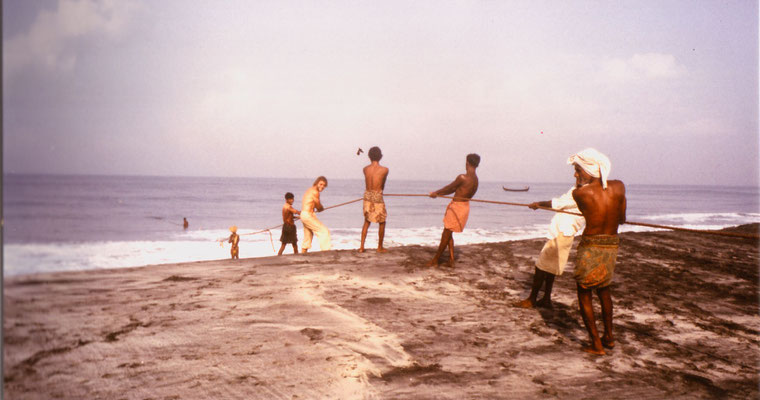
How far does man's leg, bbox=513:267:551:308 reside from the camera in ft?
17.4

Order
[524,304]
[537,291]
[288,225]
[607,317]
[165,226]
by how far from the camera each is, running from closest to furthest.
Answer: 1. [607,317]
2. [537,291]
3. [524,304]
4. [288,225]
5. [165,226]

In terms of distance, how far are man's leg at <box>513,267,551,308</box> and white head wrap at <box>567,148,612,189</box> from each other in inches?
70.1

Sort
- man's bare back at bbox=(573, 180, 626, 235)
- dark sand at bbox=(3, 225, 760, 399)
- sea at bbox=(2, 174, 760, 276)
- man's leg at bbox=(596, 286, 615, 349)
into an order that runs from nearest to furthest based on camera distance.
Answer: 1. sea at bbox=(2, 174, 760, 276)
2. dark sand at bbox=(3, 225, 760, 399)
3. man's bare back at bbox=(573, 180, 626, 235)
4. man's leg at bbox=(596, 286, 615, 349)

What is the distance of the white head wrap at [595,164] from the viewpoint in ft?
12.6

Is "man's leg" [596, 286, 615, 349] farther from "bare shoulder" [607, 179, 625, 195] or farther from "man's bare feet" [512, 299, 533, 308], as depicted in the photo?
"man's bare feet" [512, 299, 533, 308]

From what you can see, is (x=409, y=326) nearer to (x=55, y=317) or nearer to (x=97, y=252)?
(x=55, y=317)

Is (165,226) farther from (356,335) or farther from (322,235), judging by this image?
(356,335)

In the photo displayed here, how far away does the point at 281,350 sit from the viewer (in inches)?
151

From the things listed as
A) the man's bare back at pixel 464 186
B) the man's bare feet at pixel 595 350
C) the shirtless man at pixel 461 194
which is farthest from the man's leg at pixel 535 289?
the man's bare back at pixel 464 186

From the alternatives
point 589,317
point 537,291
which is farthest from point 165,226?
point 589,317

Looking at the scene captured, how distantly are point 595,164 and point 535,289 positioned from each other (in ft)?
6.75

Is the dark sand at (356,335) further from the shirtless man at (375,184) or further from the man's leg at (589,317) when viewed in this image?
the shirtless man at (375,184)

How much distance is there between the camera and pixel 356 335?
426 centimetres

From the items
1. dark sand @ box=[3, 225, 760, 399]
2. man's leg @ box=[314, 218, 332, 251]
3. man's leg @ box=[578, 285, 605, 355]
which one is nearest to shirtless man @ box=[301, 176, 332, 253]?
man's leg @ box=[314, 218, 332, 251]
